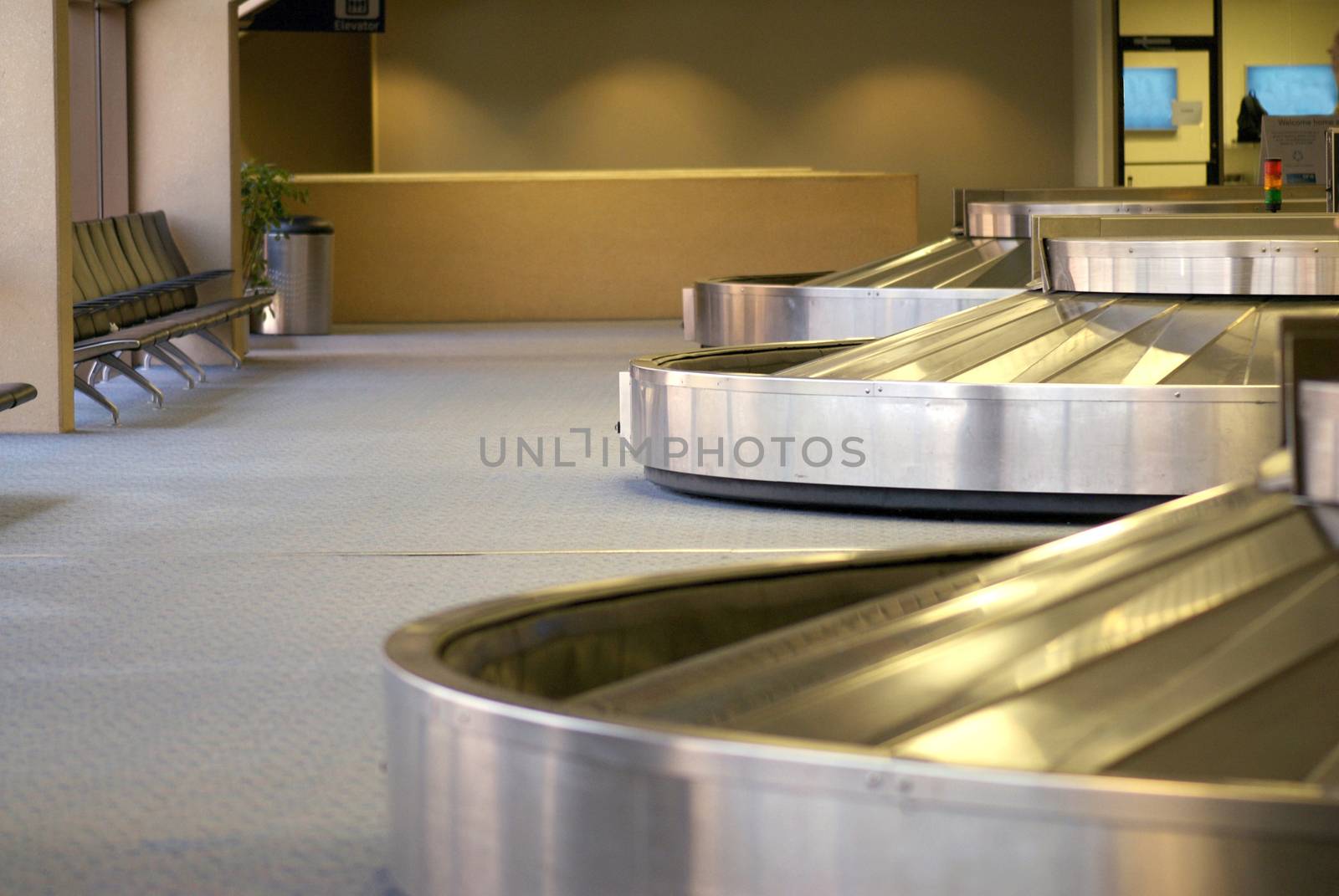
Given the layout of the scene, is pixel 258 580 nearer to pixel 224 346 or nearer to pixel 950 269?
pixel 950 269

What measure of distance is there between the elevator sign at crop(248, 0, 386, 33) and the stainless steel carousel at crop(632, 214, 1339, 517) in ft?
30.9

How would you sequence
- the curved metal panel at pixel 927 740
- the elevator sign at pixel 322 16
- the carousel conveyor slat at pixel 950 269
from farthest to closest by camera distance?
the elevator sign at pixel 322 16
the carousel conveyor slat at pixel 950 269
the curved metal panel at pixel 927 740

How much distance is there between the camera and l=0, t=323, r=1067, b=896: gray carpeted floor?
2.64 metres

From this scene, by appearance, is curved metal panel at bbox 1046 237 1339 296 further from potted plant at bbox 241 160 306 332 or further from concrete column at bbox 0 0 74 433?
potted plant at bbox 241 160 306 332

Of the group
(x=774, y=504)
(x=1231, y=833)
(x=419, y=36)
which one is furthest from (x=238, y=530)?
(x=419, y=36)

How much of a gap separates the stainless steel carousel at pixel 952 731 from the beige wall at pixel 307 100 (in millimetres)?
17333

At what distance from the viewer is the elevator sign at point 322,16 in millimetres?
14820

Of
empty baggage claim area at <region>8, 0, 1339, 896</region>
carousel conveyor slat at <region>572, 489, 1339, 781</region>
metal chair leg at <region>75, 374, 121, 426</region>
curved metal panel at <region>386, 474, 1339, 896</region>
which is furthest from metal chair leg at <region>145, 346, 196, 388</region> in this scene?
carousel conveyor slat at <region>572, 489, 1339, 781</region>

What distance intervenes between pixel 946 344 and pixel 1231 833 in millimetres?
4536

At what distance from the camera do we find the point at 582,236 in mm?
15766

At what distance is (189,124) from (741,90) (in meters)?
8.57

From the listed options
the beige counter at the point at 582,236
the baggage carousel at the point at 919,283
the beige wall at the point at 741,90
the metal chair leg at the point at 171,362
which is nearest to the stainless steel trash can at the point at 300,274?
the beige counter at the point at 582,236

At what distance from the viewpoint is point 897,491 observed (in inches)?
216

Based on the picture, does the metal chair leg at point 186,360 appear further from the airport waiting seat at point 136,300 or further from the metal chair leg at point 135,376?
the metal chair leg at point 135,376
